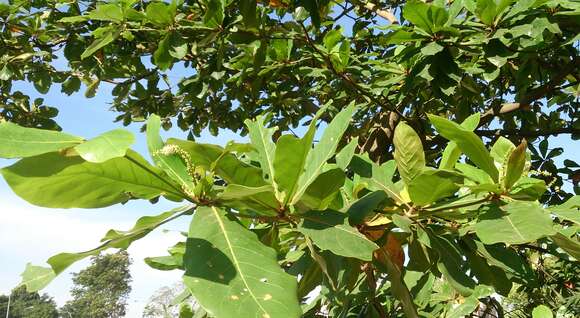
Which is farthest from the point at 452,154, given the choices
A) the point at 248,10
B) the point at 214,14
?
the point at 214,14

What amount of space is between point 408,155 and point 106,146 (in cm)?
49

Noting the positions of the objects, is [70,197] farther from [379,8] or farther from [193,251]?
A: [379,8]

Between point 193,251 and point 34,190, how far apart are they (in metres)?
0.19

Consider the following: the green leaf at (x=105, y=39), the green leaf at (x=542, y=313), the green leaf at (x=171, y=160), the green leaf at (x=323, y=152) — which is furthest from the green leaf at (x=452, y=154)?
the green leaf at (x=105, y=39)

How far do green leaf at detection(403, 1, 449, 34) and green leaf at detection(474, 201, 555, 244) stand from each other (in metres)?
1.07

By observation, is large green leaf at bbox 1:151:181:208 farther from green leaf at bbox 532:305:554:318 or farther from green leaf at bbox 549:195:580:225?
green leaf at bbox 532:305:554:318

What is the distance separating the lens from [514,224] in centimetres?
68

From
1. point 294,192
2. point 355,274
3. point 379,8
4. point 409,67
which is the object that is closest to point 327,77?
point 409,67

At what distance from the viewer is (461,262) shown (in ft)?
2.69

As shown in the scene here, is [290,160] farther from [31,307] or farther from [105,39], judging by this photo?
[31,307]

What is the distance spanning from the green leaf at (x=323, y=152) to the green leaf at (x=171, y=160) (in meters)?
0.16

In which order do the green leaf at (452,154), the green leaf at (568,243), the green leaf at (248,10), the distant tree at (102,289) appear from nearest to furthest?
the green leaf at (568,243) < the green leaf at (452,154) < the green leaf at (248,10) < the distant tree at (102,289)

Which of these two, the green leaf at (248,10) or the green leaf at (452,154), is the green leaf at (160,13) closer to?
the green leaf at (248,10)

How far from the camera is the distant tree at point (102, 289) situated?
53.8 metres
